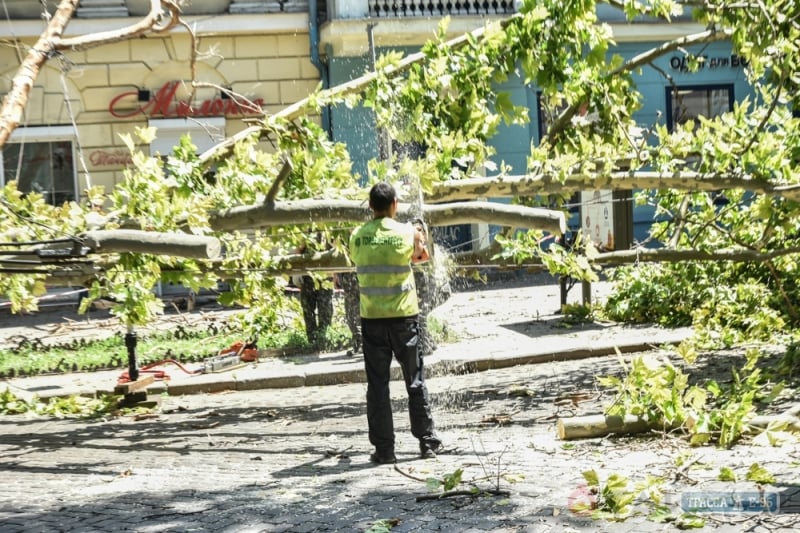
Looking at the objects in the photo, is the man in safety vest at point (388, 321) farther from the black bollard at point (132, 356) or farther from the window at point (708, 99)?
the window at point (708, 99)

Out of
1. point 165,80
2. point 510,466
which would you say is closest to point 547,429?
point 510,466

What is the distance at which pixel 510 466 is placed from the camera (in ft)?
24.6

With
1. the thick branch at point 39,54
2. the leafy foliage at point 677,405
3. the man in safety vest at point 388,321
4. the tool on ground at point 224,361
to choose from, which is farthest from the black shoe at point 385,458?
the tool on ground at point 224,361

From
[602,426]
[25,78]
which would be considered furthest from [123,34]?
[602,426]

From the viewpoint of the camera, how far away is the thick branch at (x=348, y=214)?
8.80 meters

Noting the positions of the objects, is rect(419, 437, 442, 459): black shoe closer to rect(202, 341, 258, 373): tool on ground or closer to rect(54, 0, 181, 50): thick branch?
rect(54, 0, 181, 50): thick branch

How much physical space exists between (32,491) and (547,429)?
3656mm

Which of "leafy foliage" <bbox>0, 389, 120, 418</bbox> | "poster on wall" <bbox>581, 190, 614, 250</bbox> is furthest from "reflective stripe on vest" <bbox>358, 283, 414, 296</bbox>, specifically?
"poster on wall" <bbox>581, 190, 614, 250</bbox>

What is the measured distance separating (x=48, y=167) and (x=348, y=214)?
15.9 m

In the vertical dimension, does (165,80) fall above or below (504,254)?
above

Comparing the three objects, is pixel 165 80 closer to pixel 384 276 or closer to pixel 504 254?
pixel 504 254

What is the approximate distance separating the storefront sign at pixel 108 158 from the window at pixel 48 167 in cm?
40

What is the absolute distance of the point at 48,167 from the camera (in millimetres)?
23719

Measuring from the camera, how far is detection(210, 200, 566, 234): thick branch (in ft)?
28.9
